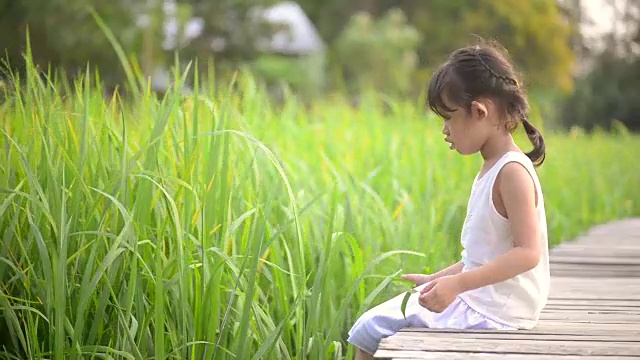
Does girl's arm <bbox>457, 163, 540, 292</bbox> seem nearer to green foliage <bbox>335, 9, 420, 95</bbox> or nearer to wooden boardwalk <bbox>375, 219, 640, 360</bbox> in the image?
wooden boardwalk <bbox>375, 219, 640, 360</bbox>

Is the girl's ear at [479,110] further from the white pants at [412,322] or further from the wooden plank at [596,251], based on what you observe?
the wooden plank at [596,251]

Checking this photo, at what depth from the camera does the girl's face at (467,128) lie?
2.52m

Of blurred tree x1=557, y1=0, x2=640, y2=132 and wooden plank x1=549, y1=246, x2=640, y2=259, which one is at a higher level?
wooden plank x1=549, y1=246, x2=640, y2=259

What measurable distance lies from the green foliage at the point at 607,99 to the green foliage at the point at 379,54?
4.91m

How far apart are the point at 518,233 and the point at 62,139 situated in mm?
1243

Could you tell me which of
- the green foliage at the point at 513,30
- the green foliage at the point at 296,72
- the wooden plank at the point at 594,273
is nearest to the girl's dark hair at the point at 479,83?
the wooden plank at the point at 594,273

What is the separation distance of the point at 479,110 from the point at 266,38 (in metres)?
17.9

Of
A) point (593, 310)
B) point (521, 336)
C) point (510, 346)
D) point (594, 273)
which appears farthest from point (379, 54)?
point (510, 346)

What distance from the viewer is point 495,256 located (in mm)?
2520

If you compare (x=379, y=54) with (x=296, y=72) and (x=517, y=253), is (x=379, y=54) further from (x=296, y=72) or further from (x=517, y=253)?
(x=517, y=253)

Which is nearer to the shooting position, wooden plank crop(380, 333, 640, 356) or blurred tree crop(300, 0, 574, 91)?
wooden plank crop(380, 333, 640, 356)

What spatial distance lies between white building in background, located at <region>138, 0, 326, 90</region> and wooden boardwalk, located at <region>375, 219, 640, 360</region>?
9915 millimetres

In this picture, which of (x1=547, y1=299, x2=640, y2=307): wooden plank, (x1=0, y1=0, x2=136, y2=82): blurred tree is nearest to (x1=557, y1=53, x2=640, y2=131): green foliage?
(x1=0, y1=0, x2=136, y2=82): blurred tree

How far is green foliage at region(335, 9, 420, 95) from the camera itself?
21000 millimetres
